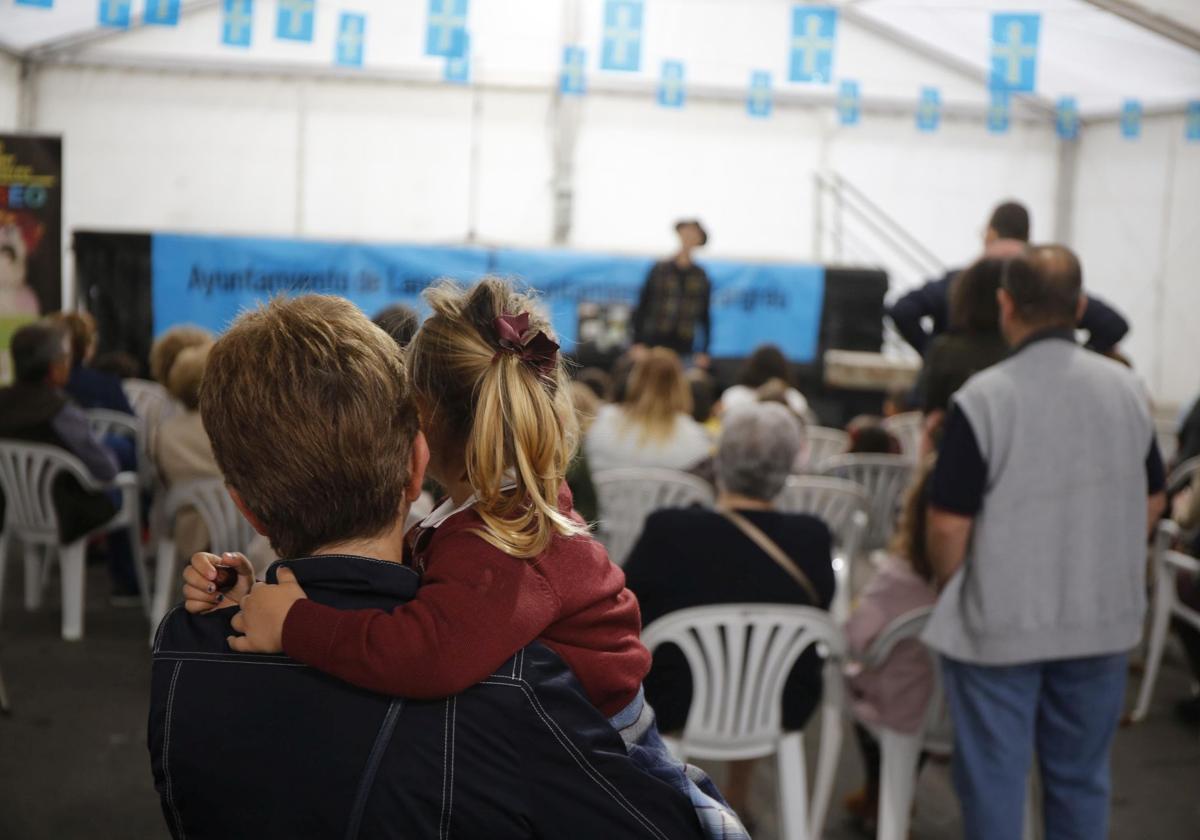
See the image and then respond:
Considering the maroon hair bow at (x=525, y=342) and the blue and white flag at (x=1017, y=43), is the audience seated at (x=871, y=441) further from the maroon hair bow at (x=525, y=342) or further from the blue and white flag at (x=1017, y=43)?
the maroon hair bow at (x=525, y=342)

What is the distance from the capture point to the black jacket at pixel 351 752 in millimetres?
1017

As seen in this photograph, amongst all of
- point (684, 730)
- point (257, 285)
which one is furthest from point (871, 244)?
point (684, 730)

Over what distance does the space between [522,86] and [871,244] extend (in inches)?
169

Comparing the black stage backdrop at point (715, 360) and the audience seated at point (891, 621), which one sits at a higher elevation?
the black stage backdrop at point (715, 360)

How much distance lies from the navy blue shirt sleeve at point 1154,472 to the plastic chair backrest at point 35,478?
13.2 feet

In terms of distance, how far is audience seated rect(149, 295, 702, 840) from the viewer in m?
1.02

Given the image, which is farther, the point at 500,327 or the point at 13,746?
the point at 13,746

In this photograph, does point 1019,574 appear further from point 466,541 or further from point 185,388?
point 185,388

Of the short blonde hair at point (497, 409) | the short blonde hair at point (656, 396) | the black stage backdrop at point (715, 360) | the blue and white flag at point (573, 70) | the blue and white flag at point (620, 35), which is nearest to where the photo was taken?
the short blonde hair at point (497, 409)

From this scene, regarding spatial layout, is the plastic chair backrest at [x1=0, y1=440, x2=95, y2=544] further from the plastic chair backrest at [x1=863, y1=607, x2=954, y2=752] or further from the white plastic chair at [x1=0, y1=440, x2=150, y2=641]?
the plastic chair backrest at [x1=863, y1=607, x2=954, y2=752]

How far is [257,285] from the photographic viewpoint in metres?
9.16

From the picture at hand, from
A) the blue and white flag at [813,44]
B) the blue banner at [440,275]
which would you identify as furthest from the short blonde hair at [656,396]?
the blue banner at [440,275]

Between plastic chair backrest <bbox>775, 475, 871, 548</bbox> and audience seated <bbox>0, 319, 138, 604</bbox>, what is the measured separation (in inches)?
113

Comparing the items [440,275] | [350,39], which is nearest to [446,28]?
[350,39]
